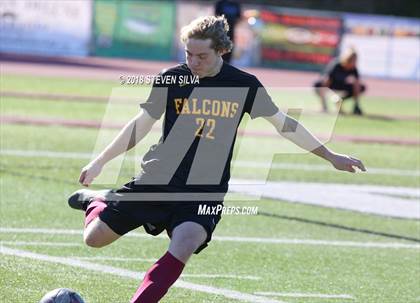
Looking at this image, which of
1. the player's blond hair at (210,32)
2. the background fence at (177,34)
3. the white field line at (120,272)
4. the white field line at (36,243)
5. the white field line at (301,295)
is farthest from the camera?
the background fence at (177,34)

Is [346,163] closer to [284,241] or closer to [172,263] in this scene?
[172,263]

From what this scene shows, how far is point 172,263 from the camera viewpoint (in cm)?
616

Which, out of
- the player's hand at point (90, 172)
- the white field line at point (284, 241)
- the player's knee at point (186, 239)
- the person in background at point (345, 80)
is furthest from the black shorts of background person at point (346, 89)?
the player's knee at point (186, 239)

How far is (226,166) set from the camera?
665cm

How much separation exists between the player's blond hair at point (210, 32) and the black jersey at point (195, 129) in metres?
0.26

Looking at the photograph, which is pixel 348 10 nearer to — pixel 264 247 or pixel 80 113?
pixel 80 113

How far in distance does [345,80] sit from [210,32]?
59.6 feet

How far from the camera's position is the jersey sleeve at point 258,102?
679 centimetres

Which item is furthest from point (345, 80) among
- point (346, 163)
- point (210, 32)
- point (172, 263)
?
point (172, 263)

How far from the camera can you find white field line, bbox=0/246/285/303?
750 cm

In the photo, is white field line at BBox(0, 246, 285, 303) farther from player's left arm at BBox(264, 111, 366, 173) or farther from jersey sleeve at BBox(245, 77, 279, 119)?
jersey sleeve at BBox(245, 77, 279, 119)

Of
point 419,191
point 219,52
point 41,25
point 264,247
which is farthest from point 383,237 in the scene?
point 41,25

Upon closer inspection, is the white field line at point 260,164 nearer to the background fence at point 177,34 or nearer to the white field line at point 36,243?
the white field line at point 36,243

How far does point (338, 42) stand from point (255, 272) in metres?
31.3
